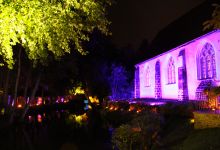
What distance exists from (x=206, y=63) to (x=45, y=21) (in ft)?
57.9

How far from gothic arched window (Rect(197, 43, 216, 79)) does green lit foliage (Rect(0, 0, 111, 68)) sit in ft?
48.9

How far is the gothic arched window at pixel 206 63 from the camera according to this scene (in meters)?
22.4

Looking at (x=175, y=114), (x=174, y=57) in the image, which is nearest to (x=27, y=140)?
(x=175, y=114)

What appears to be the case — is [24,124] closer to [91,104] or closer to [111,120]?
[111,120]

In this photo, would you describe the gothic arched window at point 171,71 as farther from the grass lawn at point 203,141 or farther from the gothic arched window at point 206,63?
the grass lawn at point 203,141

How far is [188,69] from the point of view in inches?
1003

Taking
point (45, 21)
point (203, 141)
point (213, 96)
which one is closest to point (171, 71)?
point (213, 96)

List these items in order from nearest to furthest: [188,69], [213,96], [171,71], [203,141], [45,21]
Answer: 1. [45,21]
2. [203,141]
3. [213,96]
4. [188,69]
5. [171,71]

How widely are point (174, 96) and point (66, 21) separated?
2164cm

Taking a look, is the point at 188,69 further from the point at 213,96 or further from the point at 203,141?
the point at 203,141

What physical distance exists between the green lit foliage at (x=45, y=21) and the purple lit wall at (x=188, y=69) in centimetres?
1257

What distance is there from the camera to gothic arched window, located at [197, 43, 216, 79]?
22391mm

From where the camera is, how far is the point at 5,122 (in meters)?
26.1

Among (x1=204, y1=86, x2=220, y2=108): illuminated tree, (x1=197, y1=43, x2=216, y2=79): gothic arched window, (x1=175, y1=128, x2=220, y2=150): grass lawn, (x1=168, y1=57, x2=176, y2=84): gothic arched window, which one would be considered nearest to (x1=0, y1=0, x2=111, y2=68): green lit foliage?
(x1=175, y1=128, x2=220, y2=150): grass lawn
